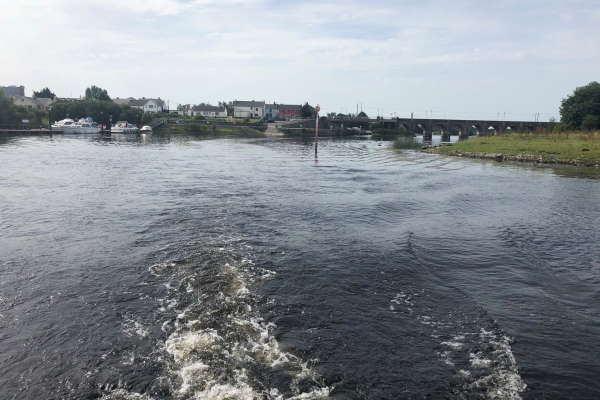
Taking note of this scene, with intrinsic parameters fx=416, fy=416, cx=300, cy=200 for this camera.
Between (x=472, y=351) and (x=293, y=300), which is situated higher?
(x=293, y=300)

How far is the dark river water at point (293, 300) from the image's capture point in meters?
10.8

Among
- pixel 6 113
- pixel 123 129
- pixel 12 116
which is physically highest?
pixel 6 113

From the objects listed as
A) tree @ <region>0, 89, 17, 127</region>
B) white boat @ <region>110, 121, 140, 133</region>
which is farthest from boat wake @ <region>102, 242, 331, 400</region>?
tree @ <region>0, 89, 17, 127</region>

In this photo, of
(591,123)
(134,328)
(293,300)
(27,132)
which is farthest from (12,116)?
(591,123)

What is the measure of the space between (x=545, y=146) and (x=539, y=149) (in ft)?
12.9

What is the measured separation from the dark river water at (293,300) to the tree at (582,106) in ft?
281

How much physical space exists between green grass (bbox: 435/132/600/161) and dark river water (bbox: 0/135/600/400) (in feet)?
135

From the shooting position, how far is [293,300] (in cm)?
1518

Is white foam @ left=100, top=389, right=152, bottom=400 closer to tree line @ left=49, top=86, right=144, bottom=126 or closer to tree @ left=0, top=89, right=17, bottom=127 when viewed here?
tree @ left=0, top=89, right=17, bottom=127

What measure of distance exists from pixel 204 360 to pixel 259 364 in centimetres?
153

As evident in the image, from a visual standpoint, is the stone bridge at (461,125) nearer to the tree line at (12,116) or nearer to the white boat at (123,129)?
the white boat at (123,129)

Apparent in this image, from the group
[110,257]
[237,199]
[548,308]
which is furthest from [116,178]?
[548,308]

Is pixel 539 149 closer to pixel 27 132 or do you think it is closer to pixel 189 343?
pixel 189 343

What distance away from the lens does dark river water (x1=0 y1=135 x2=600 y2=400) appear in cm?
1075
